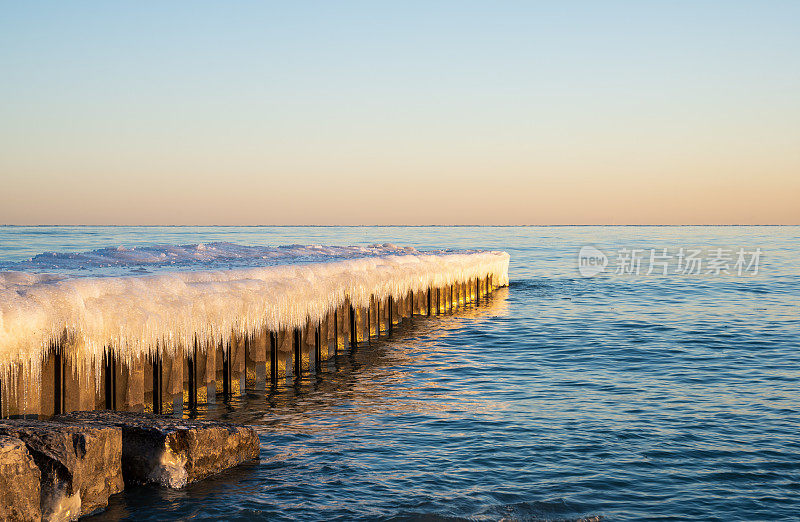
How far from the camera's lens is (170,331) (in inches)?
487

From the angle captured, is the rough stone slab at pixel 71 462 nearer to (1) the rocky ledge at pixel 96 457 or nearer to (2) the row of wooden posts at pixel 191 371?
(1) the rocky ledge at pixel 96 457

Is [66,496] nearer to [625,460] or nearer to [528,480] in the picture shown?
[528,480]

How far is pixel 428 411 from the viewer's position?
46.6ft

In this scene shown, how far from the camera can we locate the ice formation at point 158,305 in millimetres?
9680

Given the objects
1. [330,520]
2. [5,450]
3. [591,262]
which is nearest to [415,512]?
[330,520]

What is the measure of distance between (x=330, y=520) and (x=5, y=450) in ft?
11.9

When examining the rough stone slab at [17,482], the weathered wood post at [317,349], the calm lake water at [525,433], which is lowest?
the calm lake water at [525,433]

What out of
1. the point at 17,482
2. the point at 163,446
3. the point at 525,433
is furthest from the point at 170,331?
the point at 525,433

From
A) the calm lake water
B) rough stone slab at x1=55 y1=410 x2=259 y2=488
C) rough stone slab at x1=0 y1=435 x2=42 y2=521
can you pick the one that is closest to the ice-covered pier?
the calm lake water

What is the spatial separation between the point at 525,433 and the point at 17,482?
8228 mm

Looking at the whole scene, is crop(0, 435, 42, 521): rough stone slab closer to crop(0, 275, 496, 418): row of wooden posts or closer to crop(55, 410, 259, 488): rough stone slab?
crop(55, 410, 259, 488): rough stone slab

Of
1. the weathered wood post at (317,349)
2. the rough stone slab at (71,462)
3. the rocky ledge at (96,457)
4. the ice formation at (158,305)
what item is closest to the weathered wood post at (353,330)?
the ice formation at (158,305)

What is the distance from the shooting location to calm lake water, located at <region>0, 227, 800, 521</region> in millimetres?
9023

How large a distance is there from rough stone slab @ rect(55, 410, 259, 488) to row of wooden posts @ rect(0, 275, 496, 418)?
913 millimetres
